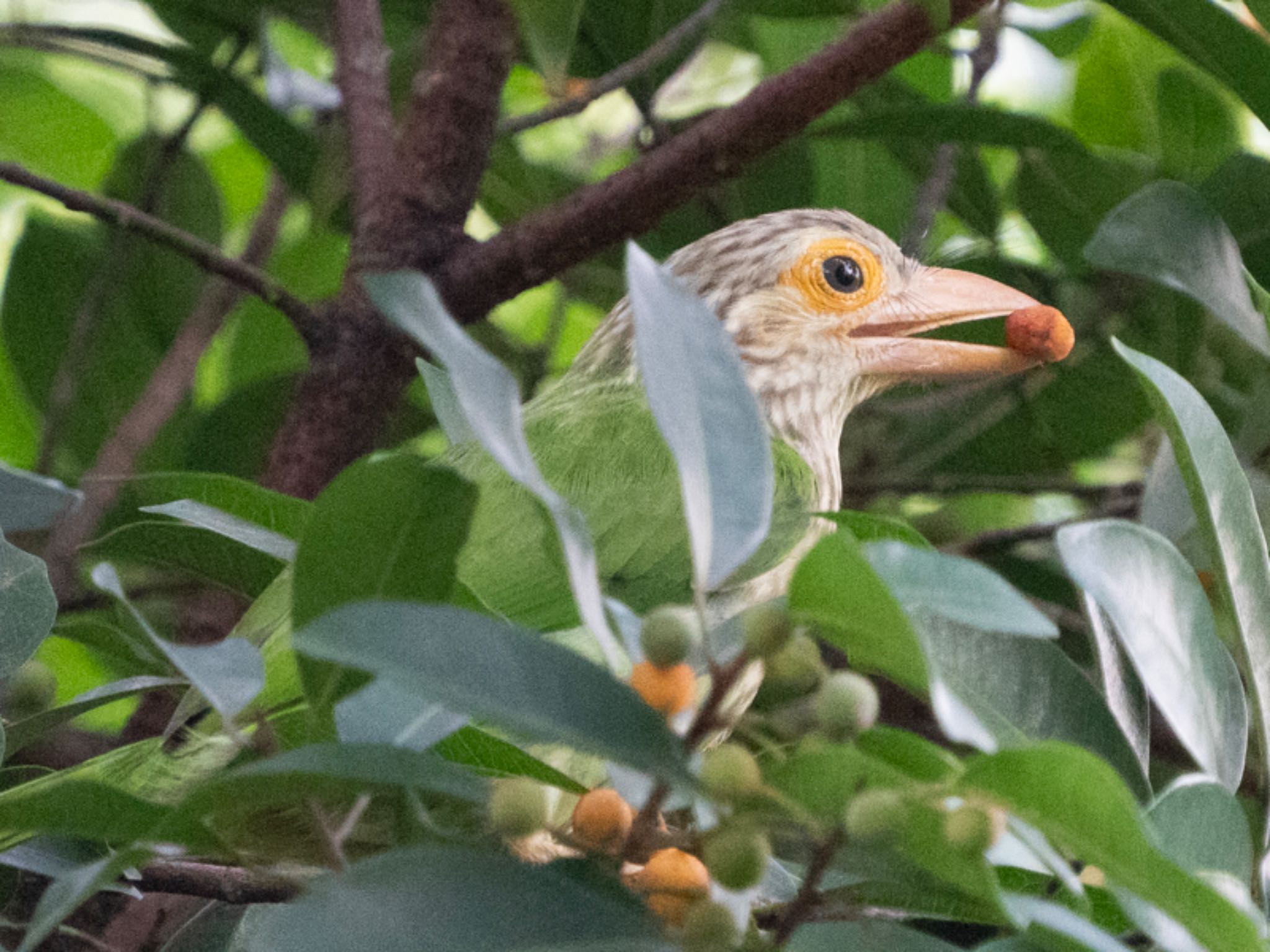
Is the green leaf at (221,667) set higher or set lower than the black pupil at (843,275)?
higher

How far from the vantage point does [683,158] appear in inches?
76.4

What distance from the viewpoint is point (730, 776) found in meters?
0.73

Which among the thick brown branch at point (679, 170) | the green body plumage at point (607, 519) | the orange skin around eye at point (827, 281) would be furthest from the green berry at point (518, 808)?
the orange skin around eye at point (827, 281)

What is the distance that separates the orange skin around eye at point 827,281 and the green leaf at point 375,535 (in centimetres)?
153

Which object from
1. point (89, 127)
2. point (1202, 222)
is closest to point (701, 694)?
point (1202, 222)

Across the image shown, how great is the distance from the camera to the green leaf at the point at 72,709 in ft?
3.85

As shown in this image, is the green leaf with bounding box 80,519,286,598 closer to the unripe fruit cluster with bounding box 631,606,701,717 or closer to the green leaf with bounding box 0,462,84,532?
the green leaf with bounding box 0,462,84,532

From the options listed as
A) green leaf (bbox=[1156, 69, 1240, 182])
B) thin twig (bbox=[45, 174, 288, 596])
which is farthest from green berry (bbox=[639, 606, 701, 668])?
green leaf (bbox=[1156, 69, 1240, 182])

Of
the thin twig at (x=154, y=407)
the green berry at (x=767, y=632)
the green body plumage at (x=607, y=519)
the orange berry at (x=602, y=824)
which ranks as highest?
the green berry at (x=767, y=632)

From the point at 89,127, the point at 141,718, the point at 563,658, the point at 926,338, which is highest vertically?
the point at 563,658

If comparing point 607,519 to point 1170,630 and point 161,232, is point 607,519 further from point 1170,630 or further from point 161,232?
point 1170,630

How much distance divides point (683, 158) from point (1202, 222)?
67cm

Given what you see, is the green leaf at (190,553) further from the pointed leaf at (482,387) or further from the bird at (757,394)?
the pointed leaf at (482,387)

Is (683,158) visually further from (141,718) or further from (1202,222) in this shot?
(141,718)
